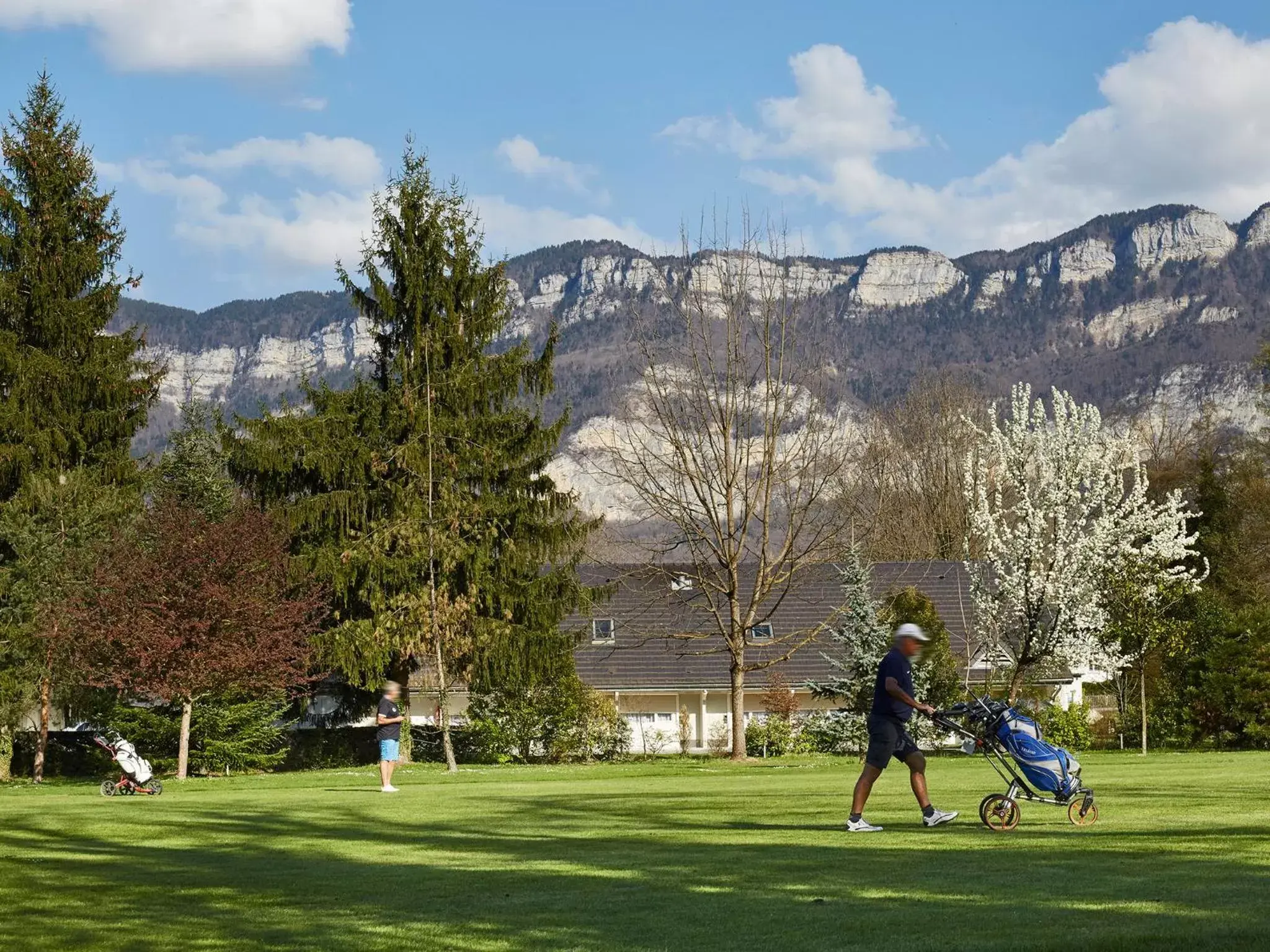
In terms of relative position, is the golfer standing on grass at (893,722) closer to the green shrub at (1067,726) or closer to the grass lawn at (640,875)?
the grass lawn at (640,875)

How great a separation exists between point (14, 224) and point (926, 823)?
40063 millimetres

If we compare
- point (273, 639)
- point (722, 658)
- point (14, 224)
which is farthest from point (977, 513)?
point (14, 224)

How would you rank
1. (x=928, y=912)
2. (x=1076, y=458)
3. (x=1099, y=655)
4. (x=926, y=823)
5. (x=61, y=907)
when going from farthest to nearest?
(x=1076, y=458)
(x=1099, y=655)
(x=926, y=823)
(x=61, y=907)
(x=928, y=912)

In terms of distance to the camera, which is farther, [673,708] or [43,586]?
[673,708]

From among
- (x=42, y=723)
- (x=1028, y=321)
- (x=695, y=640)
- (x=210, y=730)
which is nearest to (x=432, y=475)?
(x=210, y=730)

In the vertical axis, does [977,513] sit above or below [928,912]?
above

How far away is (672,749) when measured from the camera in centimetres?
5153

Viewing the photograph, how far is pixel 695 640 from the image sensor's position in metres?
50.3

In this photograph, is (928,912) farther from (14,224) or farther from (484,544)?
(14,224)

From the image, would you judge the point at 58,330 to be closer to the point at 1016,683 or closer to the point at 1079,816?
the point at 1016,683

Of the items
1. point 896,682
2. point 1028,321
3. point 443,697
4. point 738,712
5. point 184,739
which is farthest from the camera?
point 1028,321

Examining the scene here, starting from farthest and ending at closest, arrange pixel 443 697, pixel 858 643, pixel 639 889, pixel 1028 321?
1. pixel 1028 321
2. pixel 858 643
3. pixel 443 697
4. pixel 639 889

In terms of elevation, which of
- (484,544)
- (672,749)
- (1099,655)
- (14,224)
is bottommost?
(672,749)

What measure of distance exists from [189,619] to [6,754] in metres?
9.21
